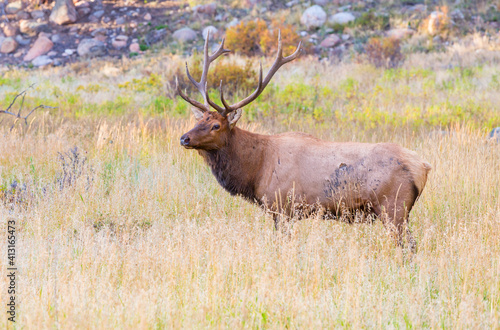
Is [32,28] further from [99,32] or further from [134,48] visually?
[134,48]

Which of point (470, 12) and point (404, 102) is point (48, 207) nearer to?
point (404, 102)

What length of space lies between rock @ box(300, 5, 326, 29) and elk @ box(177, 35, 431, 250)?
22.2 metres

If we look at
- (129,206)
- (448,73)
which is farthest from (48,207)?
(448,73)

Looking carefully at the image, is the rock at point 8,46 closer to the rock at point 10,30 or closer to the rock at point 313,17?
the rock at point 10,30

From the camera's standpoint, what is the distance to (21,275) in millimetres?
4492

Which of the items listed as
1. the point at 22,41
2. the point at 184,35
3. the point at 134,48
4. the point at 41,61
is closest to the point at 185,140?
the point at 134,48

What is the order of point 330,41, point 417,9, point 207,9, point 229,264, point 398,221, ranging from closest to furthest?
1. point 229,264
2. point 398,221
3. point 330,41
4. point 417,9
5. point 207,9

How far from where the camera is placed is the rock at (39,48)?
28.2m

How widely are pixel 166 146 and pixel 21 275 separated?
4.65m

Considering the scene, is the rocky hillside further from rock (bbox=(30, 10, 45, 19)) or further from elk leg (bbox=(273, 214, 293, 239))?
elk leg (bbox=(273, 214, 293, 239))

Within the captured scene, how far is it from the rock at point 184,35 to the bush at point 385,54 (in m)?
11.4

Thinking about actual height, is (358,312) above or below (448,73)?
above

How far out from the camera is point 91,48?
28.2 meters

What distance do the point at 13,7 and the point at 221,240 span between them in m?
32.3
